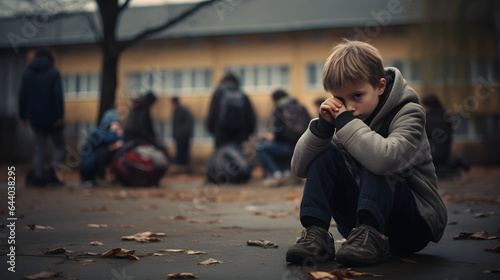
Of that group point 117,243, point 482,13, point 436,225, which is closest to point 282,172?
point 117,243

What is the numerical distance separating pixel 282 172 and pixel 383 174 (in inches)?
349

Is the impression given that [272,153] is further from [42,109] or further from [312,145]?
[312,145]

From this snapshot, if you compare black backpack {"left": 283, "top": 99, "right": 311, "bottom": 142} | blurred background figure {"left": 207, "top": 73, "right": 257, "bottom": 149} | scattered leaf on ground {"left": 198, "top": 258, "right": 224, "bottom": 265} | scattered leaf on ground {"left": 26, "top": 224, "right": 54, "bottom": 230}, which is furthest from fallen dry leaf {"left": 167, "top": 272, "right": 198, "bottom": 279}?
blurred background figure {"left": 207, "top": 73, "right": 257, "bottom": 149}

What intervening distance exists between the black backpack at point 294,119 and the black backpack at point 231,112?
87 cm

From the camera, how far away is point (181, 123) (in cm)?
2073

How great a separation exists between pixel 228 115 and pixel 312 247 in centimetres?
843

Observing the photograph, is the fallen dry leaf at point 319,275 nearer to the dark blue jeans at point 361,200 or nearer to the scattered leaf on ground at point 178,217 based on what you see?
the dark blue jeans at point 361,200

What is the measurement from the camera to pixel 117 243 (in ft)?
13.1

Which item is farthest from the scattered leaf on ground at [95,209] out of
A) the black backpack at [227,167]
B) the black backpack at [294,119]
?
the black backpack at [294,119]

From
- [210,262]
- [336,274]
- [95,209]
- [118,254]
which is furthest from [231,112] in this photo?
[336,274]

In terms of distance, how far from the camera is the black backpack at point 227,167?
36.1ft

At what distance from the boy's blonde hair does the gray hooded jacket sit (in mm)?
138

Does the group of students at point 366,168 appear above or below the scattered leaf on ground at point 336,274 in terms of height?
above

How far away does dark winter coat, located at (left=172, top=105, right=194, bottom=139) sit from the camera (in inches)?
814
